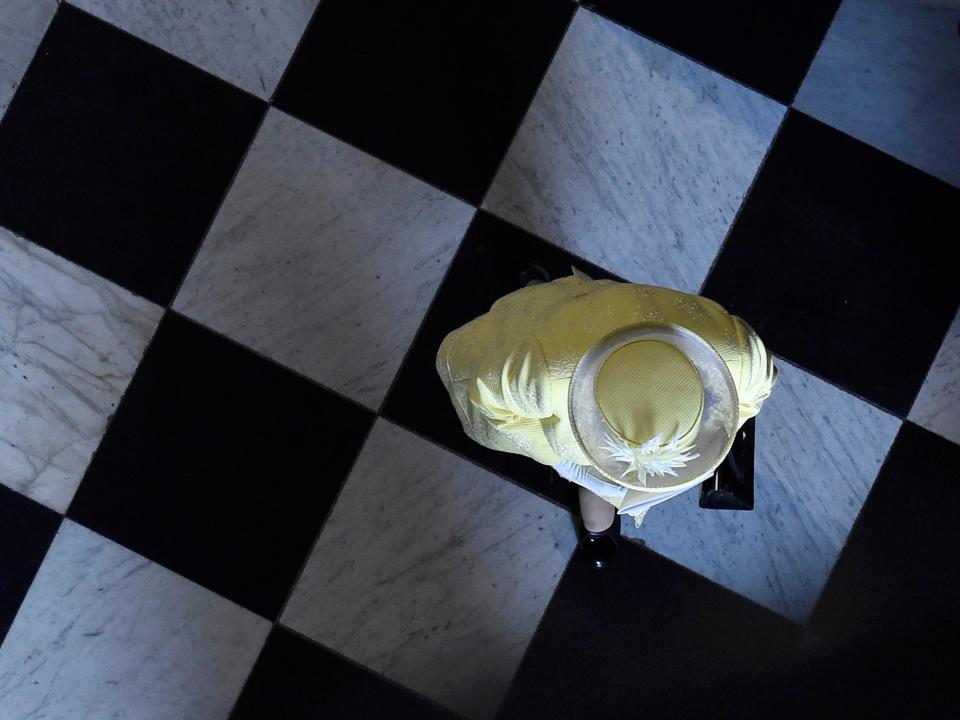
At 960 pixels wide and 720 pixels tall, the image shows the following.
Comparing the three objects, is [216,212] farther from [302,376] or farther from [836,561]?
[836,561]

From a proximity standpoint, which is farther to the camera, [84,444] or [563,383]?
[84,444]

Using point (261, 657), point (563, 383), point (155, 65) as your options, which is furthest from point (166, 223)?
point (563, 383)

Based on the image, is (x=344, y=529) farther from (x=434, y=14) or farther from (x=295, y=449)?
(x=434, y=14)

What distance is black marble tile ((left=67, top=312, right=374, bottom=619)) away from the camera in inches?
55.1

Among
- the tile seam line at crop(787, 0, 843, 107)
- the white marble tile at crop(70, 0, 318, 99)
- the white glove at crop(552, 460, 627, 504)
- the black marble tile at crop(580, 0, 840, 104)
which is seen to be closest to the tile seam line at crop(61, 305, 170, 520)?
the white marble tile at crop(70, 0, 318, 99)

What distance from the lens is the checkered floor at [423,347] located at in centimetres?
140

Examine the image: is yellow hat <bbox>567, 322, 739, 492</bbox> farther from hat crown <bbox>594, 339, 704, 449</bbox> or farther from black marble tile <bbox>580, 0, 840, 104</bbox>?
black marble tile <bbox>580, 0, 840, 104</bbox>

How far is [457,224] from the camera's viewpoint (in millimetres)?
1428

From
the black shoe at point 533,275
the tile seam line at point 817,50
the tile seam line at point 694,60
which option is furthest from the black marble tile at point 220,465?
the tile seam line at point 817,50

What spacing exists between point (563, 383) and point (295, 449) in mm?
759

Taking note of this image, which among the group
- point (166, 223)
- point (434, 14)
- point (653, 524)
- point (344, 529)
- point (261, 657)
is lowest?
point (261, 657)

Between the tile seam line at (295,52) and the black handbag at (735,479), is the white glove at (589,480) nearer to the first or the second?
the black handbag at (735,479)

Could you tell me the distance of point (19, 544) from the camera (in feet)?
4.56

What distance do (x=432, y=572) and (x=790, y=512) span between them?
26.7 inches
